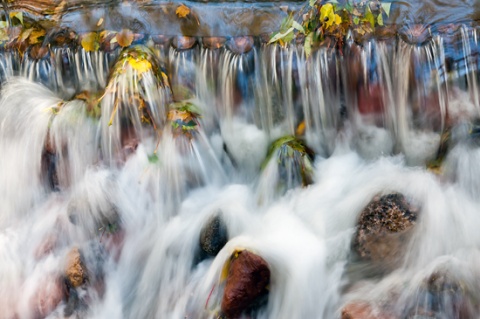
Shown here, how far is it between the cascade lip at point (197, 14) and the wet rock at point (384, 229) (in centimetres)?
195

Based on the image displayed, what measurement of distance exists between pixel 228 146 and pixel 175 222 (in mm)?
993

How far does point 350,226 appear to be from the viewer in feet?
14.0

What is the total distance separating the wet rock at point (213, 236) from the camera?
4.36m

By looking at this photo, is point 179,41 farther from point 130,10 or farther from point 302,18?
point 302,18

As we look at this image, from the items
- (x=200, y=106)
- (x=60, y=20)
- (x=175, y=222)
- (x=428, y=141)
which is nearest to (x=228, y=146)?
(x=200, y=106)

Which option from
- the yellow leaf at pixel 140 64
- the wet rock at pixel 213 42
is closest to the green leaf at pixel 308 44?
the wet rock at pixel 213 42

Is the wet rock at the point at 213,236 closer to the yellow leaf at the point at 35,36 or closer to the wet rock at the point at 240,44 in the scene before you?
the wet rock at the point at 240,44

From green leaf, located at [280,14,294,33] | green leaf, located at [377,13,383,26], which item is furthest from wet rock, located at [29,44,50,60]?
green leaf, located at [377,13,383,26]

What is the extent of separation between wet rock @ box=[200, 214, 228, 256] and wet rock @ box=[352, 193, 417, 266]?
42.3 inches

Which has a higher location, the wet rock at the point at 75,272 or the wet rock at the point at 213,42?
the wet rock at the point at 213,42

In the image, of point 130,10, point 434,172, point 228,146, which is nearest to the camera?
point 434,172

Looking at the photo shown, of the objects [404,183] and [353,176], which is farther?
[353,176]

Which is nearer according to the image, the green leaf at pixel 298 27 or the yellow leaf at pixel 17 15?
the green leaf at pixel 298 27

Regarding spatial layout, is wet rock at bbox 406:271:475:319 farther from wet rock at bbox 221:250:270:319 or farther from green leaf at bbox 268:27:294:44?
green leaf at bbox 268:27:294:44
